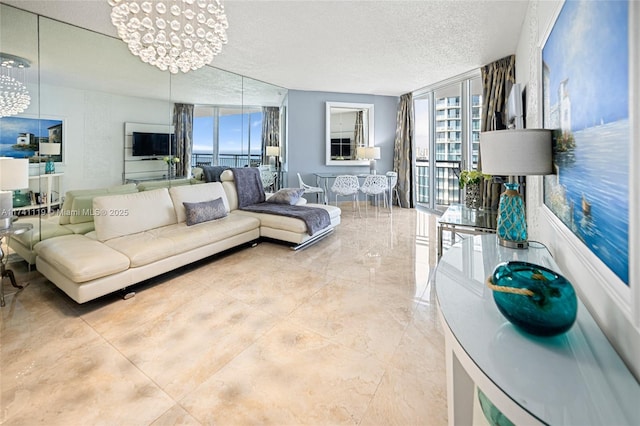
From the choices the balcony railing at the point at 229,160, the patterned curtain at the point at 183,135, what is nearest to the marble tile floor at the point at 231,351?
the patterned curtain at the point at 183,135

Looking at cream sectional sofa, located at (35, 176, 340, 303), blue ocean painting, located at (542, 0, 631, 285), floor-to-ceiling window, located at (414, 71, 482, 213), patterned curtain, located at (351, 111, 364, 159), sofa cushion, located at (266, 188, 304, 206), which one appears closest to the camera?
blue ocean painting, located at (542, 0, 631, 285)

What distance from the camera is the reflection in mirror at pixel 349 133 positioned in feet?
23.5

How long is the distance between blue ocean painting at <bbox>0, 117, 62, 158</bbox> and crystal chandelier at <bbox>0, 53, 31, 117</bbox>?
9 cm

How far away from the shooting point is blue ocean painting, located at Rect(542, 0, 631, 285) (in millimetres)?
755

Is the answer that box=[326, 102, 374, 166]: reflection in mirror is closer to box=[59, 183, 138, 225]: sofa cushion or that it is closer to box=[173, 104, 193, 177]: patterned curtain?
box=[173, 104, 193, 177]: patterned curtain

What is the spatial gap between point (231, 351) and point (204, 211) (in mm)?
2190

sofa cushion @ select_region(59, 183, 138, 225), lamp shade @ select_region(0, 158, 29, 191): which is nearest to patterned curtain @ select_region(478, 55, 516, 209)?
sofa cushion @ select_region(59, 183, 138, 225)

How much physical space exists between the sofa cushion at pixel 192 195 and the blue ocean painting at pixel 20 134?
4.39ft

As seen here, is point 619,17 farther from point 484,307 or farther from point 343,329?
point 343,329

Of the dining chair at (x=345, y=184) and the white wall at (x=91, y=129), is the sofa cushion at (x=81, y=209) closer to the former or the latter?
the white wall at (x=91, y=129)

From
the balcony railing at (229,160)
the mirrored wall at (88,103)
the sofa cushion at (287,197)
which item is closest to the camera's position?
the mirrored wall at (88,103)

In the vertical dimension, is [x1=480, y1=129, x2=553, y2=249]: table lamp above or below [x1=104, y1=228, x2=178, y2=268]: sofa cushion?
above

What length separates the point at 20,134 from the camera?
3062mm

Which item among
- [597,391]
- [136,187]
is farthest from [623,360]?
[136,187]
